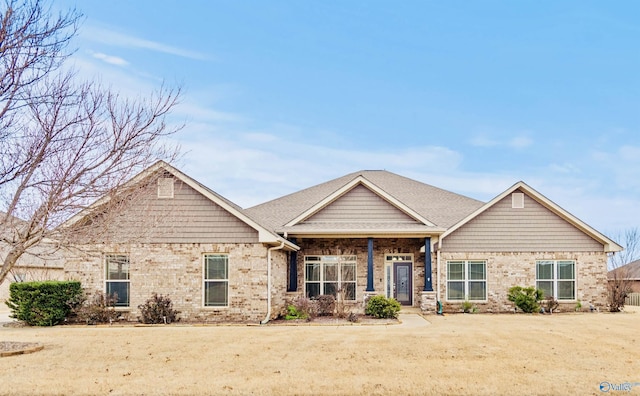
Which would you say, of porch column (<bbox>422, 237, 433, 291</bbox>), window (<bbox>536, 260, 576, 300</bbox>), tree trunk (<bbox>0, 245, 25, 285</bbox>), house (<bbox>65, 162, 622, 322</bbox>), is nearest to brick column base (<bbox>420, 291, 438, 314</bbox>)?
house (<bbox>65, 162, 622, 322</bbox>)

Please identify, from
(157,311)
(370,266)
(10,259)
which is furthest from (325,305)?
(10,259)

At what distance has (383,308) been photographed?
1891 centimetres

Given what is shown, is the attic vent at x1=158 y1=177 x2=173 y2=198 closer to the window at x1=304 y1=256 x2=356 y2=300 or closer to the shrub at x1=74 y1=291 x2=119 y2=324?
the shrub at x1=74 y1=291 x2=119 y2=324

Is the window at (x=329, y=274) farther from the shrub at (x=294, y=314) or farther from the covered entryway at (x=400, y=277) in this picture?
the shrub at (x=294, y=314)

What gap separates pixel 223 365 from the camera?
10.4m

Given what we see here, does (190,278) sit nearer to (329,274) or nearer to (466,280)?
(329,274)

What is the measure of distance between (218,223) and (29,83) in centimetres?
731

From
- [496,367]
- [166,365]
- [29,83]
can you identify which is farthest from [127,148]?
[496,367]

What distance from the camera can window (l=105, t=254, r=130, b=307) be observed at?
59.5 ft

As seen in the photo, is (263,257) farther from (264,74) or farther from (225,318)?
(264,74)

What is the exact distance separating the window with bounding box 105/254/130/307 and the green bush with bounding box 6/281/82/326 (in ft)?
4.19

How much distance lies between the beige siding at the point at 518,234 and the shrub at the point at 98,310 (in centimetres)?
1212

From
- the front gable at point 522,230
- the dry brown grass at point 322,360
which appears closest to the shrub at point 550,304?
the front gable at point 522,230

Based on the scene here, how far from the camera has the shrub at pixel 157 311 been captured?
1755cm
